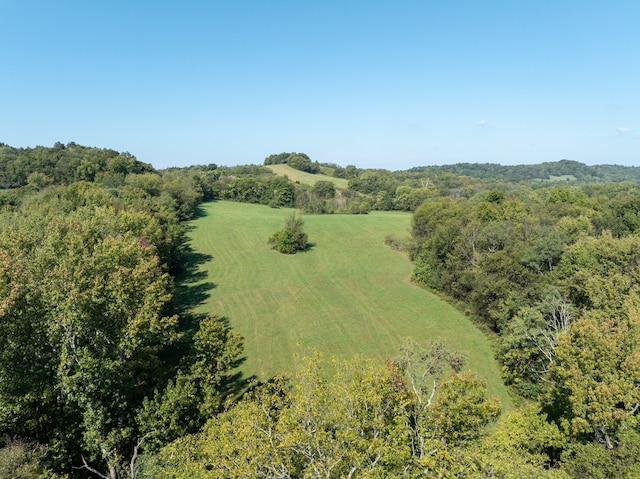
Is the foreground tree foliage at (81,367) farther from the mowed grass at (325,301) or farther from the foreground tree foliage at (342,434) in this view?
the mowed grass at (325,301)

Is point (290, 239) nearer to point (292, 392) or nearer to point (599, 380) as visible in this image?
point (292, 392)

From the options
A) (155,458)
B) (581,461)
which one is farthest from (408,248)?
(155,458)

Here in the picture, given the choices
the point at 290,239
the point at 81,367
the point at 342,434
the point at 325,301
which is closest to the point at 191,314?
the point at 325,301

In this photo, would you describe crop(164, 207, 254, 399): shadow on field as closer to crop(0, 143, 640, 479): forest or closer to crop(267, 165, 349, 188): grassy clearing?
crop(0, 143, 640, 479): forest

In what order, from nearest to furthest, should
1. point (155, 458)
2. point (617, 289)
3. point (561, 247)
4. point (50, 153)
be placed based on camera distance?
point (155, 458), point (617, 289), point (561, 247), point (50, 153)

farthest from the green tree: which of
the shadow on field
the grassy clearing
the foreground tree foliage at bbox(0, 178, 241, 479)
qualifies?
the grassy clearing

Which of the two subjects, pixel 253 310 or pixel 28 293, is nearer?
pixel 28 293

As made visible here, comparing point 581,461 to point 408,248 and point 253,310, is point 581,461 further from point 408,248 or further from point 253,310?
point 408,248
